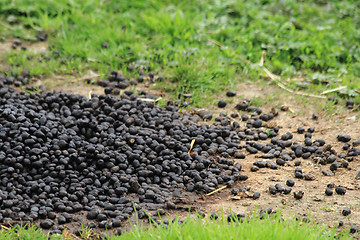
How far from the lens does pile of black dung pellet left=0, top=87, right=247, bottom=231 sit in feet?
14.6

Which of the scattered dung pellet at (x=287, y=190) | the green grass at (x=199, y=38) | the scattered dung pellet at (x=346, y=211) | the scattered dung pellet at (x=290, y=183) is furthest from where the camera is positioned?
the green grass at (x=199, y=38)

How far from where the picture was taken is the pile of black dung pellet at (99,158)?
4.45m

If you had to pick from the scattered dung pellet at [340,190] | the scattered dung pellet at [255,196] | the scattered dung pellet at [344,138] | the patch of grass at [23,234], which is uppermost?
the scattered dung pellet at [344,138]

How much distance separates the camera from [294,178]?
4.89 m

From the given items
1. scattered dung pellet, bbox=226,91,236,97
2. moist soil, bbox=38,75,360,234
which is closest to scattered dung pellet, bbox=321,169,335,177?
moist soil, bbox=38,75,360,234

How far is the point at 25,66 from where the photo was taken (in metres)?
6.91

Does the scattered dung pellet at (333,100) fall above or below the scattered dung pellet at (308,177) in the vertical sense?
above

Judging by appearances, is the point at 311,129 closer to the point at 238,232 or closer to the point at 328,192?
the point at 328,192

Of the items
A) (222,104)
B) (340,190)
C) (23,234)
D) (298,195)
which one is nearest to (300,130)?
(222,104)

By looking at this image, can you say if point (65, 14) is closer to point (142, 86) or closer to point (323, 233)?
point (142, 86)

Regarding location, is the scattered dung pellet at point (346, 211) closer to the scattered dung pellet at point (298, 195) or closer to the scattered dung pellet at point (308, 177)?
the scattered dung pellet at point (298, 195)

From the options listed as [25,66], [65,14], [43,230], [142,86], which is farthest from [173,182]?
[65,14]

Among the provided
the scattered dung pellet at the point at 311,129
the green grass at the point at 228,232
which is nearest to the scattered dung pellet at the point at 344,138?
the scattered dung pellet at the point at 311,129

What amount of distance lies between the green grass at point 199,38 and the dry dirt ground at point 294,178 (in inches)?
16.1
